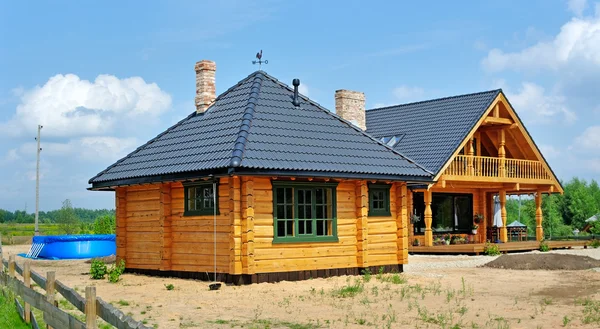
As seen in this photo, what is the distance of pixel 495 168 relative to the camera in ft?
104

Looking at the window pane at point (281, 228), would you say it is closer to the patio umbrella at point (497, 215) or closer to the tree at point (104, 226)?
the patio umbrella at point (497, 215)

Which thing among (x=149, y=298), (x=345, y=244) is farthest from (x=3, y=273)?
(x=345, y=244)

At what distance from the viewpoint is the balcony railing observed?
2937cm

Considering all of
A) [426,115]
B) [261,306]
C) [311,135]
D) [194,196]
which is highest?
[426,115]

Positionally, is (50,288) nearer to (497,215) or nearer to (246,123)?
(246,123)

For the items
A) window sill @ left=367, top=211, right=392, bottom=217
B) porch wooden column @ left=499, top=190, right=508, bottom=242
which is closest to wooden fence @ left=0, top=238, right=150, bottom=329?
window sill @ left=367, top=211, right=392, bottom=217

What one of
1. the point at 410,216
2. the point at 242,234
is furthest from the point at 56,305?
the point at 410,216

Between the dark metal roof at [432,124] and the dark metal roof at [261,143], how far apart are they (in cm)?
813

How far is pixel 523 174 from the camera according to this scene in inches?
1307

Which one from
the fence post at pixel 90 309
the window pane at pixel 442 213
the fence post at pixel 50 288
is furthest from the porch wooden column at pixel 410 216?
the fence post at pixel 90 309

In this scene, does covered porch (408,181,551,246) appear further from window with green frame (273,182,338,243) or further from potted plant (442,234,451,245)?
window with green frame (273,182,338,243)

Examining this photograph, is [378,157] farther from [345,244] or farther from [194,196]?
[194,196]

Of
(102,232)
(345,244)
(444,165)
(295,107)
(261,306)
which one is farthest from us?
(102,232)

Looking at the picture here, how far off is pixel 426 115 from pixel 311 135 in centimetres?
1431
